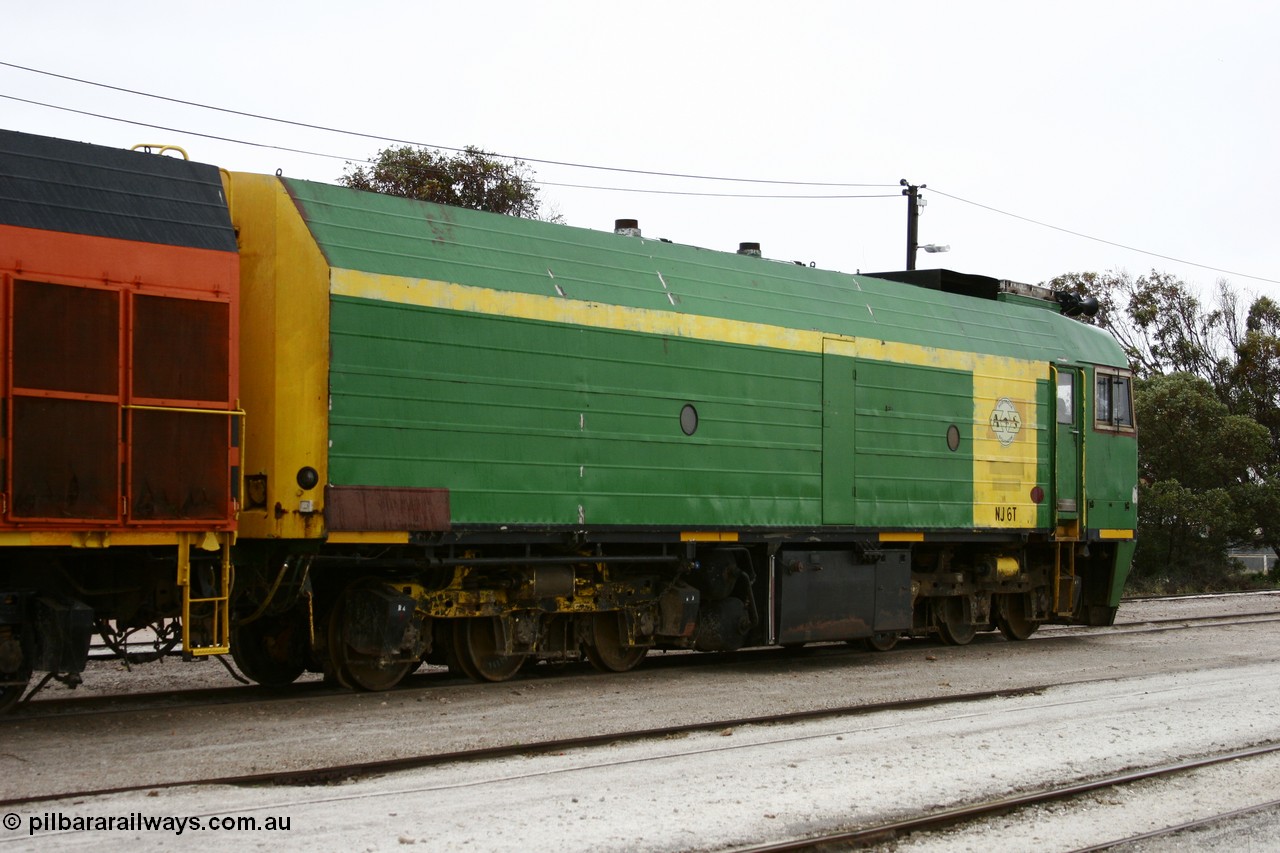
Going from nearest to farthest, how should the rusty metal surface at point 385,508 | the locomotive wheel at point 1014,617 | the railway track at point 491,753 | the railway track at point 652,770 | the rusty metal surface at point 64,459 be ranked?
the railway track at point 652,770, the railway track at point 491,753, the rusty metal surface at point 64,459, the rusty metal surface at point 385,508, the locomotive wheel at point 1014,617

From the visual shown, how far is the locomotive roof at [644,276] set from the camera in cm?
1103

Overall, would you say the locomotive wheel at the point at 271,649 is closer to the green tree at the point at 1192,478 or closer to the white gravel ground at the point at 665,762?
the white gravel ground at the point at 665,762

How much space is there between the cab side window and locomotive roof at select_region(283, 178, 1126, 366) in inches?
25.8

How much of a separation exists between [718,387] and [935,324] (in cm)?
399

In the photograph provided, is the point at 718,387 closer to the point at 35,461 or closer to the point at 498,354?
the point at 498,354

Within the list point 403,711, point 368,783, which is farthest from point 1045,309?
point 368,783

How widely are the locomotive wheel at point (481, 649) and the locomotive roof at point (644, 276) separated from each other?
2.99m

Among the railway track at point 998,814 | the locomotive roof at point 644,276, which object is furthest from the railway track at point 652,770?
the locomotive roof at point 644,276

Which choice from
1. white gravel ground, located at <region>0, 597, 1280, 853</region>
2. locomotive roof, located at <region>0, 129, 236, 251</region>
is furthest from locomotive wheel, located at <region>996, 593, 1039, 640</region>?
locomotive roof, located at <region>0, 129, 236, 251</region>

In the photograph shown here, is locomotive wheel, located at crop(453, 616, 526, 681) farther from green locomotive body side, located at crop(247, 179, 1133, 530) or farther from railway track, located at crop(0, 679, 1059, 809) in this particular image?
railway track, located at crop(0, 679, 1059, 809)

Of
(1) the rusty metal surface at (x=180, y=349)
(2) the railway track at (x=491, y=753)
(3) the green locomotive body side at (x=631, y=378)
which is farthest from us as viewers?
(3) the green locomotive body side at (x=631, y=378)

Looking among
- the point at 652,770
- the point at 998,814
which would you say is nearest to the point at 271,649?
the point at 652,770

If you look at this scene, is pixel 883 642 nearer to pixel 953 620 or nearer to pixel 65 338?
pixel 953 620

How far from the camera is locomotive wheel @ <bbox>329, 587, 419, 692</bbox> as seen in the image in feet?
36.9
